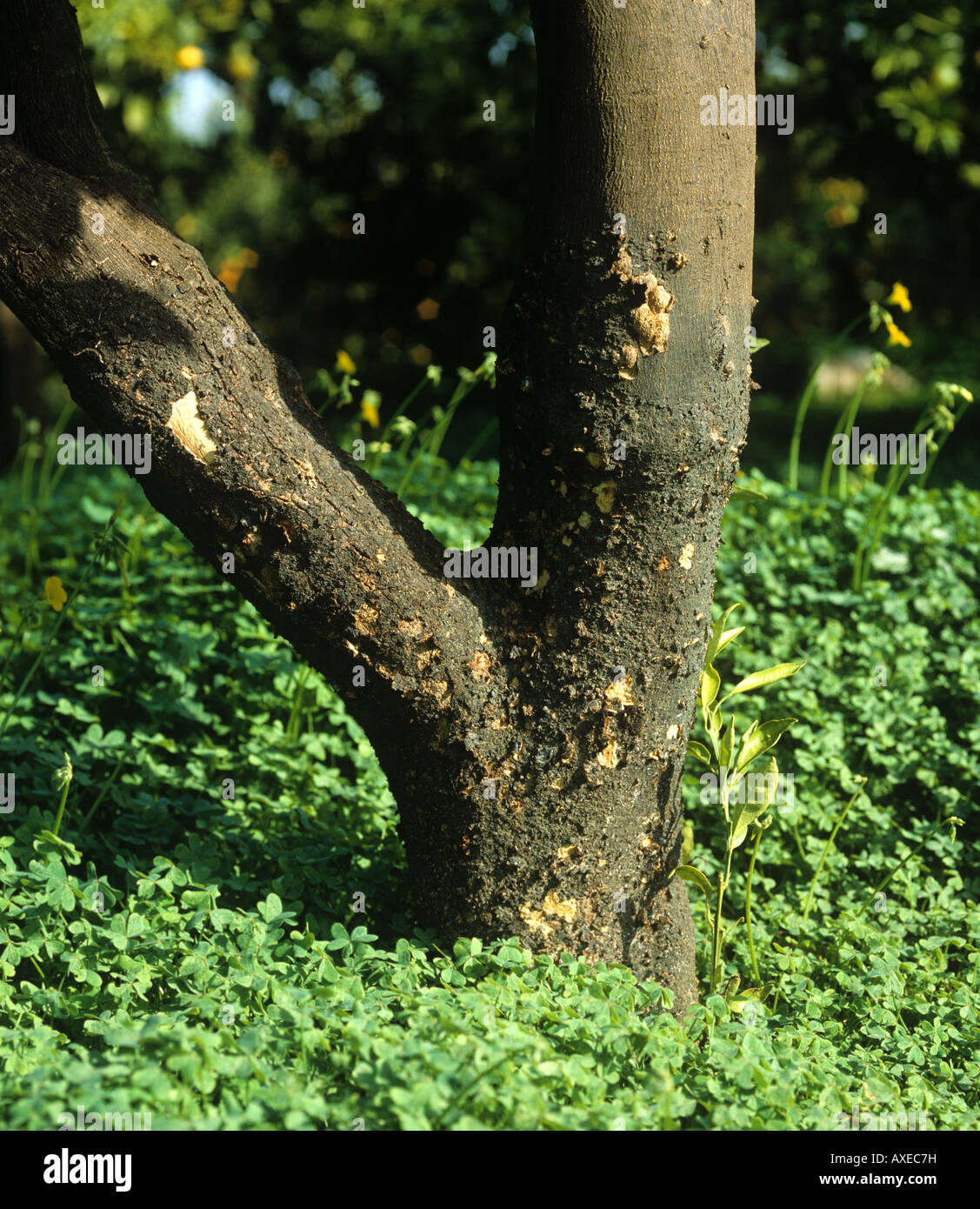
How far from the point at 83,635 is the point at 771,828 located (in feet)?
7.25

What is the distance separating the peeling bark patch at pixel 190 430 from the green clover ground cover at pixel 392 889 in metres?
0.83

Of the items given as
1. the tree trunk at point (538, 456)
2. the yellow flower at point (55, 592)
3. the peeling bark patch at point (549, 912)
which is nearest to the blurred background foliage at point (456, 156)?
the yellow flower at point (55, 592)

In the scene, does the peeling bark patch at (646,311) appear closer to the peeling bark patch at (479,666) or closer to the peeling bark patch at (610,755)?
the peeling bark patch at (479,666)

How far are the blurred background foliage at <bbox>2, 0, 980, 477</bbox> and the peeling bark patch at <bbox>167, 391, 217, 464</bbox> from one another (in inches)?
156

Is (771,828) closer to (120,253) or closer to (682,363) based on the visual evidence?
(682,363)

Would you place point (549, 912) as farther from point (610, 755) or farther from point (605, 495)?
point (605, 495)

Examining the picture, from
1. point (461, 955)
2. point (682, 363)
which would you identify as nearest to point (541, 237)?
point (682, 363)

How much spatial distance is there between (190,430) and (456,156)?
7.40 meters

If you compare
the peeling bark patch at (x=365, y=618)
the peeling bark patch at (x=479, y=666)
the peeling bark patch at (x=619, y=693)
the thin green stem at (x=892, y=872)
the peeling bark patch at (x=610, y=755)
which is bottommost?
the thin green stem at (x=892, y=872)

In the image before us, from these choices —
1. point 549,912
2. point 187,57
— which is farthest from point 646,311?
point 187,57

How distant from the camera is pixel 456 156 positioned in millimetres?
8672

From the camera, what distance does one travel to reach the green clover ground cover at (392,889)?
175cm

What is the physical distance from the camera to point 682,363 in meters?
2.13

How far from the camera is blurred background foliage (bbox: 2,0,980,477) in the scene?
6.81 meters
